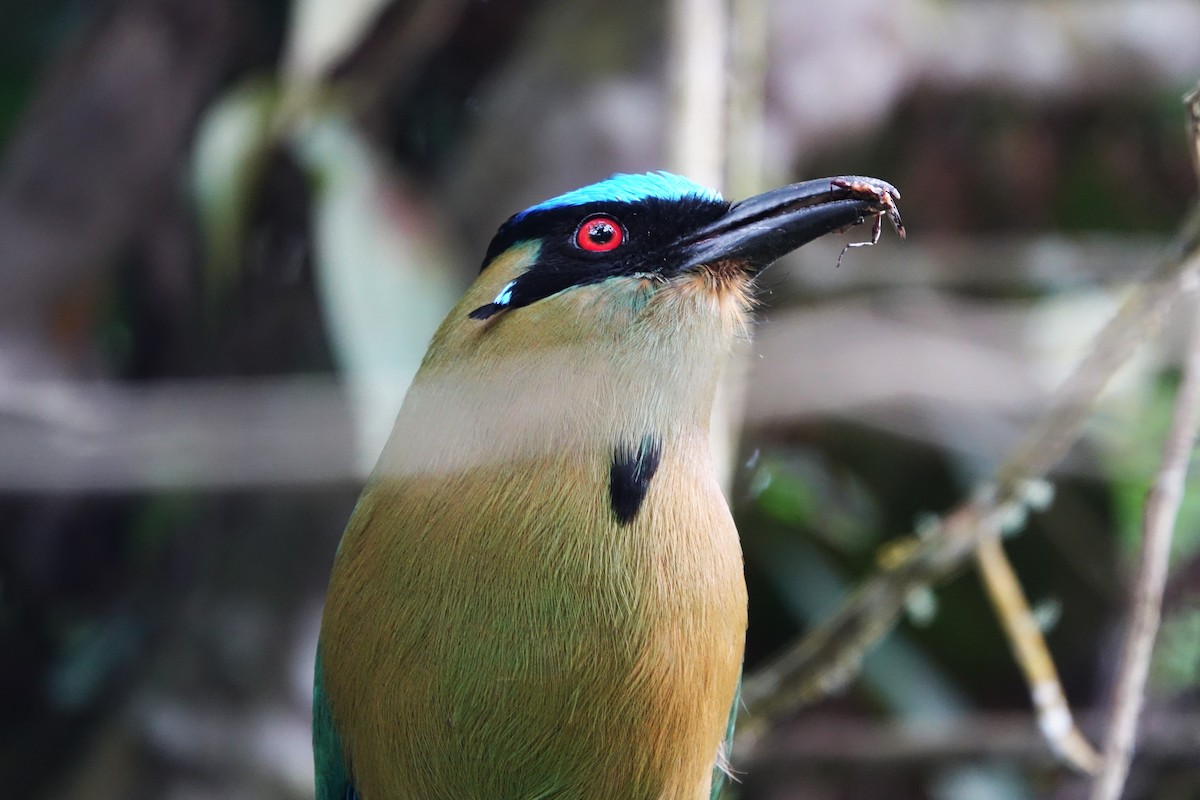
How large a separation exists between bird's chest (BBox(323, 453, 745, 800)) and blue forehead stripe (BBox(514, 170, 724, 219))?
1.55 feet

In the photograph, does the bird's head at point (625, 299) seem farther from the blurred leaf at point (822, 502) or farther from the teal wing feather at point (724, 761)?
the blurred leaf at point (822, 502)

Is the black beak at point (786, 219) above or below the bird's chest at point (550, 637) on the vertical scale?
above

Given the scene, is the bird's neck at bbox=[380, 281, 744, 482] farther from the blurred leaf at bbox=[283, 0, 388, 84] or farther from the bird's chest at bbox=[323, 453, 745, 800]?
the blurred leaf at bbox=[283, 0, 388, 84]

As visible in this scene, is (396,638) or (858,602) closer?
(396,638)

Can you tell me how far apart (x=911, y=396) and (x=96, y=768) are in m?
2.91

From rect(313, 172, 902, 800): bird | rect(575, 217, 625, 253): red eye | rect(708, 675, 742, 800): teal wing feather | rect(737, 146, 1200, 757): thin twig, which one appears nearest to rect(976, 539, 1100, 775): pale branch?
rect(737, 146, 1200, 757): thin twig

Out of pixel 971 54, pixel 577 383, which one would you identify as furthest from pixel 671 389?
pixel 971 54

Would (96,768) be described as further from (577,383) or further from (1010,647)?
(1010,647)

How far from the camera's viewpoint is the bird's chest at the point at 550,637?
2.04 metres

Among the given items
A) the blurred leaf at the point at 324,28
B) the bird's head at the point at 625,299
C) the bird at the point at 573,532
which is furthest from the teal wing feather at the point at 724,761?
the blurred leaf at the point at 324,28

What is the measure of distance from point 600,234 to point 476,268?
7.82 ft

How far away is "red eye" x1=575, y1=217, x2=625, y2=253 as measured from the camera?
7.32ft

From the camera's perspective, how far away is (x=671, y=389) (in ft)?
6.96

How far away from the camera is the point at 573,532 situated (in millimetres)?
2053
